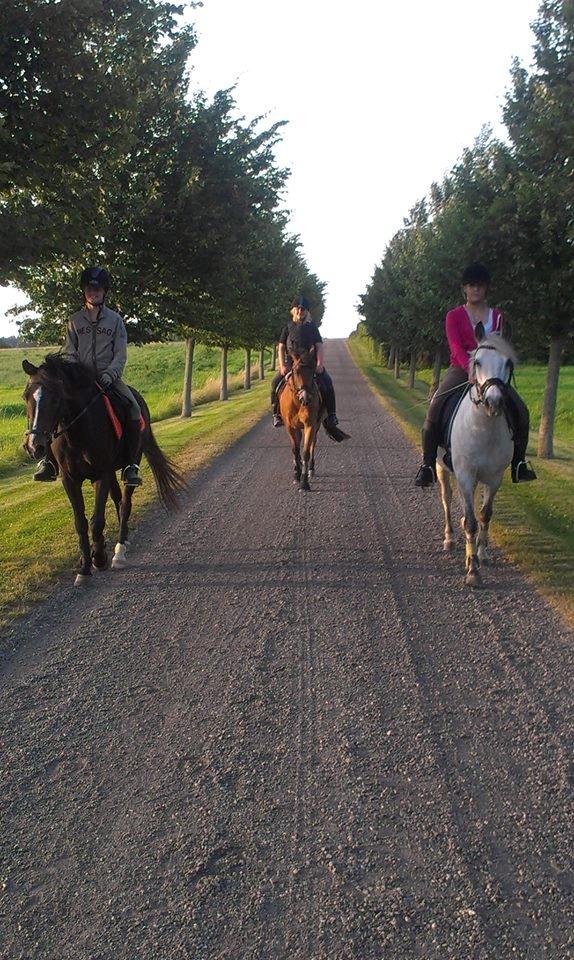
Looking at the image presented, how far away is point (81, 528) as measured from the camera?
755 centimetres

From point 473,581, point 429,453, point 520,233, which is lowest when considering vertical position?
point 473,581

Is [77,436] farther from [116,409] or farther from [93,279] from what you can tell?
[93,279]

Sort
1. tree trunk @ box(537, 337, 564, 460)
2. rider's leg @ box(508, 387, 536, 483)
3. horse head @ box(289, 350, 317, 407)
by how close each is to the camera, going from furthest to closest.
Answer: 1. tree trunk @ box(537, 337, 564, 460)
2. horse head @ box(289, 350, 317, 407)
3. rider's leg @ box(508, 387, 536, 483)

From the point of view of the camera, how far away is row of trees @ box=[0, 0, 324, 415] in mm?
7191

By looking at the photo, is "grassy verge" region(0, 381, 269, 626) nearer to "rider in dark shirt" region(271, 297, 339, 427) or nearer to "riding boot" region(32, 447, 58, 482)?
"riding boot" region(32, 447, 58, 482)

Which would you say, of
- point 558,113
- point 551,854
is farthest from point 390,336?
point 551,854

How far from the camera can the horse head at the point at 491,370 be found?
6664 mm

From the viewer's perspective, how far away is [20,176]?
291 inches

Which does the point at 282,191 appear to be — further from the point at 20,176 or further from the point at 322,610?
the point at 322,610

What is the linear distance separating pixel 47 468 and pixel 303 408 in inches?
186

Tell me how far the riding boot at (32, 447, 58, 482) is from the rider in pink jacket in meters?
3.98

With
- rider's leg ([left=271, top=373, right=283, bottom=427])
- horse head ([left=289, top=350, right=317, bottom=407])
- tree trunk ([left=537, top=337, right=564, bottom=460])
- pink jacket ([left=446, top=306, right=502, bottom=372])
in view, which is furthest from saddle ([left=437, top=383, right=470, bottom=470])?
tree trunk ([left=537, top=337, right=564, bottom=460])

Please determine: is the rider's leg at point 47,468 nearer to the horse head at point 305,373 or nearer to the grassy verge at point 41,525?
the grassy verge at point 41,525

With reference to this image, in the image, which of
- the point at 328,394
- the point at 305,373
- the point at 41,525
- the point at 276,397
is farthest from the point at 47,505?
the point at 328,394
